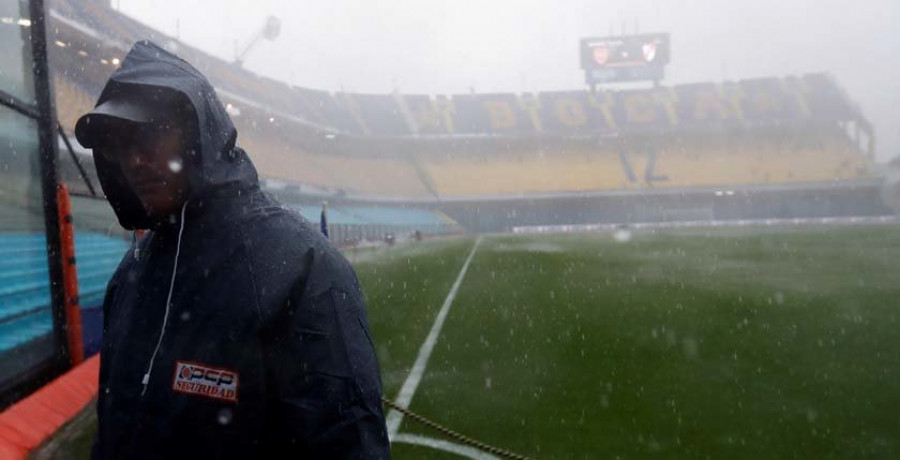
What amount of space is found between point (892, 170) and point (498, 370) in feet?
172

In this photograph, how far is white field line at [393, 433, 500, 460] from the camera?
12.3 feet

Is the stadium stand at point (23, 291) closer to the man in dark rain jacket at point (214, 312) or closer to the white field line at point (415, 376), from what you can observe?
the white field line at point (415, 376)

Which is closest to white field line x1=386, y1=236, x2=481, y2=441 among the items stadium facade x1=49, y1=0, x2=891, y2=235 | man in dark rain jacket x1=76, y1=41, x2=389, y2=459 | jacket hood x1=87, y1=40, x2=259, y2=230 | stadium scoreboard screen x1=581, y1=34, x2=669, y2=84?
man in dark rain jacket x1=76, y1=41, x2=389, y2=459

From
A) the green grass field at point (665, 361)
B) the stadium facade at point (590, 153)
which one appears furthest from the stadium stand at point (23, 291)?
the stadium facade at point (590, 153)

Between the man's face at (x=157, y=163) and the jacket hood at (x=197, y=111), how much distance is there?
0.14 ft

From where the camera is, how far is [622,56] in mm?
53625

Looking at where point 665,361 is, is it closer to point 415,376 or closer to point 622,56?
point 415,376

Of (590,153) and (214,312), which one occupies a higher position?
(214,312)

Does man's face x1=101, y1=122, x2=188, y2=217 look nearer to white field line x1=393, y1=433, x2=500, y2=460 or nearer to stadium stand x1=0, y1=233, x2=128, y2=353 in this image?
white field line x1=393, y1=433, x2=500, y2=460

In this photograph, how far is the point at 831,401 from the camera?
14.3 feet

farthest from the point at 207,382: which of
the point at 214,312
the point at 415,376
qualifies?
the point at 415,376

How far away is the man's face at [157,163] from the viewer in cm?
153

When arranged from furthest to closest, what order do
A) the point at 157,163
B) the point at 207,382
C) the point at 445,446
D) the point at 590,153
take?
the point at 590,153 → the point at 445,446 → the point at 157,163 → the point at 207,382

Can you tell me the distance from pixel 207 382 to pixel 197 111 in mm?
600
